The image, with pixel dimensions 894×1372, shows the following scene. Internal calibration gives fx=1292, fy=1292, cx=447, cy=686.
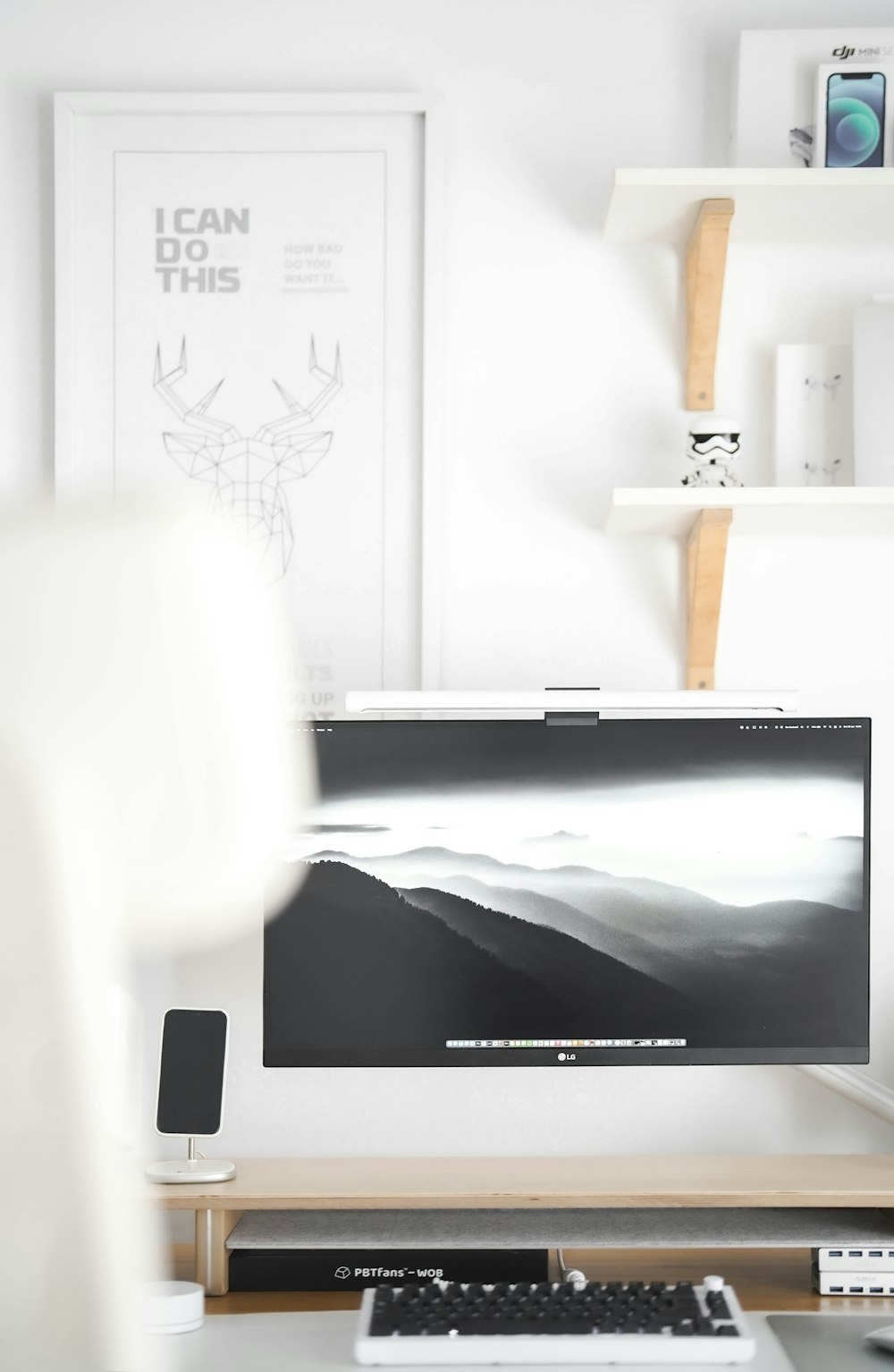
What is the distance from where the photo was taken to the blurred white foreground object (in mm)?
235

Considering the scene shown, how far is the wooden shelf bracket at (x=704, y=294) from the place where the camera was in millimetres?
1668

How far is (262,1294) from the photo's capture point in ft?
4.74

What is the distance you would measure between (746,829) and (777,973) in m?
0.18

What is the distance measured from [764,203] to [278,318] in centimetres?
67

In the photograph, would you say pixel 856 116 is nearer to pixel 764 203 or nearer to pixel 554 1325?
pixel 764 203

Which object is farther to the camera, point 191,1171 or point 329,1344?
point 191,1171

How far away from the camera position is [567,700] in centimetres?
157

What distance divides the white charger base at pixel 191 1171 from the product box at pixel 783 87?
146 cm

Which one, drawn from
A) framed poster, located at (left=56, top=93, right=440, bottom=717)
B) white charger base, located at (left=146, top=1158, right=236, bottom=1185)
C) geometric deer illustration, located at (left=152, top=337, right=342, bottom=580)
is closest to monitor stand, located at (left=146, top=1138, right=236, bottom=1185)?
white charger base, located at (left=146, top=1158, right=236, bottom=1185)

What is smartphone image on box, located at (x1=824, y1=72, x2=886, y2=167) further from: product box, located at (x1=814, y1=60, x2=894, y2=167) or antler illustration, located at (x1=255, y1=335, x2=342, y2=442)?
antler illustration, located at (x1=255, y1=335, x2=342, y2=442)

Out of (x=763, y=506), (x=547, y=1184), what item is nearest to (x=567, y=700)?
(x=763, y=506)

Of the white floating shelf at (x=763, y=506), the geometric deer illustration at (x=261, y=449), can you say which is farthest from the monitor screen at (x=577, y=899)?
the geometric deer illustration at (x=261, y=449)

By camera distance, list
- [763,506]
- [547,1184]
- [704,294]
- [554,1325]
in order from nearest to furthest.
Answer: [554,1325], [547,1184], [763,506], [704,294]

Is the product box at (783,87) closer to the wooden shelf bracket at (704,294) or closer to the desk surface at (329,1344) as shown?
the wooden shelf bracket at (704,294)
